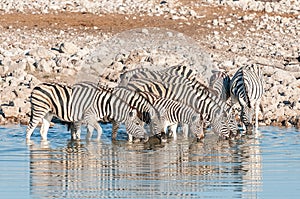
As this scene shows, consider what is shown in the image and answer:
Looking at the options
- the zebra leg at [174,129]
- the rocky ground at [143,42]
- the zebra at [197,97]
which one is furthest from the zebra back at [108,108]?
the rocky ground at [143,42]

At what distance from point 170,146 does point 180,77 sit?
2.47m

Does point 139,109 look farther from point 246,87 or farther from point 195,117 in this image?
point 246,87

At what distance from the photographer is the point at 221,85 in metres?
17.4

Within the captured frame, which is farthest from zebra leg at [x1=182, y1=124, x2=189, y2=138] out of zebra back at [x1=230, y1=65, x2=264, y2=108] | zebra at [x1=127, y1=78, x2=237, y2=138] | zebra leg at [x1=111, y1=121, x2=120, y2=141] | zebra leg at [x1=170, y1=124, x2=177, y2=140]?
zebra back at [x1=230, y1=65, x2=264, y2=108]

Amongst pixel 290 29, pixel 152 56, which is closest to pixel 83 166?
pixel 152 56

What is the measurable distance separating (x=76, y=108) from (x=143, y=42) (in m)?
8.00

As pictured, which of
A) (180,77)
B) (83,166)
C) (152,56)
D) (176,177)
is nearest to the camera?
(176,177)

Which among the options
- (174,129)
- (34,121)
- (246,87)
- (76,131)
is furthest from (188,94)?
(34,121)

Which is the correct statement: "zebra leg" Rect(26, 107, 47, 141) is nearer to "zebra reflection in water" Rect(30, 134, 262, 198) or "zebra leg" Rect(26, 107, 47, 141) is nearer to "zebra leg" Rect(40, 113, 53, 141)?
"zebra leg" Rect(40, 113, 53, 141)

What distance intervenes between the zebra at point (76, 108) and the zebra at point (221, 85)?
93.9 inches

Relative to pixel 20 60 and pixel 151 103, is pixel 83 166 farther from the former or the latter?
pixel 20 60

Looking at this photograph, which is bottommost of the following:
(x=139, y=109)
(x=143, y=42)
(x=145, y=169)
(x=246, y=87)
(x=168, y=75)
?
(x=145, y=169)

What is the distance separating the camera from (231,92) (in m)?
17.2

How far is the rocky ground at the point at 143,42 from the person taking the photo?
19125mm
